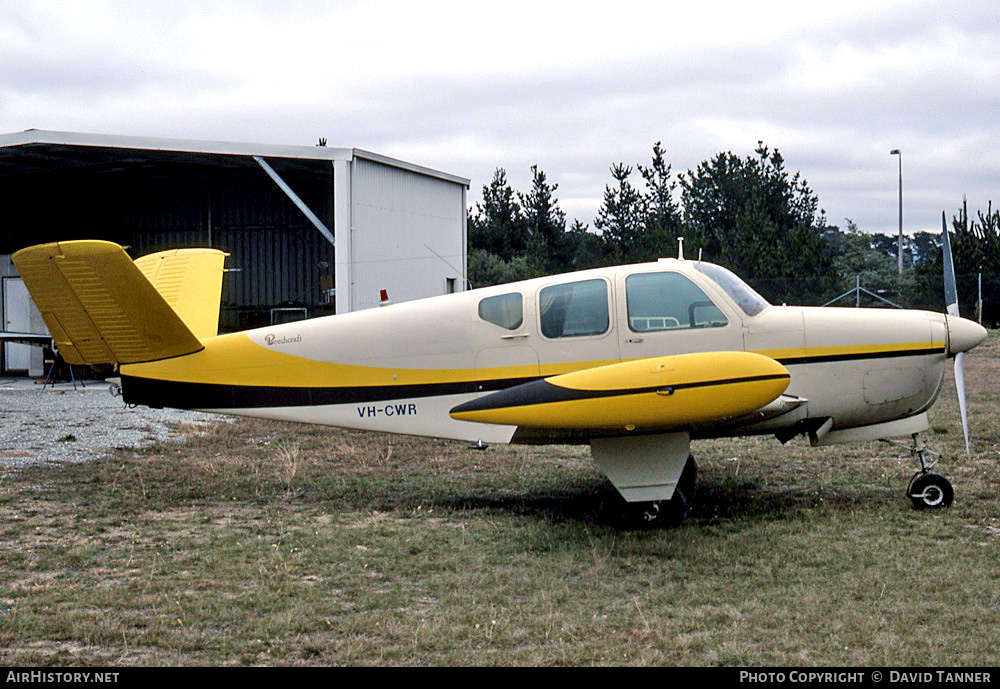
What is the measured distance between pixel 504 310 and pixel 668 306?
1427 millimetres

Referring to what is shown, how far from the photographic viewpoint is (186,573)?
599 cm

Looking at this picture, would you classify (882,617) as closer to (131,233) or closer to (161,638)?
(161,638)

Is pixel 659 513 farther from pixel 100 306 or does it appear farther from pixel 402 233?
pixel 402 233

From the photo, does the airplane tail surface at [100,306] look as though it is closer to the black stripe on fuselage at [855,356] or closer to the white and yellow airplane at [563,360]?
the white and yellow airplane at [563,360]

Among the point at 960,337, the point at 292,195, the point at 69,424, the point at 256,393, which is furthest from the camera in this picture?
the point at 292,195

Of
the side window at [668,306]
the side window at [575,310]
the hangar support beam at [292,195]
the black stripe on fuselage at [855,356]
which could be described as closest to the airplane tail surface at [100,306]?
the side window at [575,310]

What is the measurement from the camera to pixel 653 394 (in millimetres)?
6445

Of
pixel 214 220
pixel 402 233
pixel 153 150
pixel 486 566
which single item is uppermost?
pixel 153 150

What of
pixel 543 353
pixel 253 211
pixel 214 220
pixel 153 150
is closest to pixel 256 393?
pixel 543 353

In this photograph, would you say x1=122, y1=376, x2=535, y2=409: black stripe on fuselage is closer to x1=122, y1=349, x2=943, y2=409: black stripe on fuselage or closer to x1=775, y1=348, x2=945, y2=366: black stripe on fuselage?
x1=122, y1=349, x2=943, y2=409: black stripe on fuselage

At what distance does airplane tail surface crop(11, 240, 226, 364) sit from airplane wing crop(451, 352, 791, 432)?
338 cm

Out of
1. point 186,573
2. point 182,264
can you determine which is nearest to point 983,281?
point 182,264

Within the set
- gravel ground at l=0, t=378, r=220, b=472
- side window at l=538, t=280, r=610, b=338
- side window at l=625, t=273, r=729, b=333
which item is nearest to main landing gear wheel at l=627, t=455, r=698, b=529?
side window at l=625, t=273, r=729, b=333

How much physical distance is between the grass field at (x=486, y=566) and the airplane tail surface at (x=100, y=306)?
1.45m
